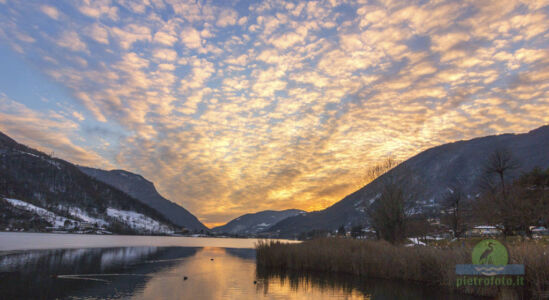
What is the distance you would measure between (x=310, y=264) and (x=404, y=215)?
20.0m

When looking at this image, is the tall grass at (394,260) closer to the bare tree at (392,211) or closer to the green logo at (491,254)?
the green logo at (491,254)

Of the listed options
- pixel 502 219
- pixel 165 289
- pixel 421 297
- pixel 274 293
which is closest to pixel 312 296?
pixel 274 293

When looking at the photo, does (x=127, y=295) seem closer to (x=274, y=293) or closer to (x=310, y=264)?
(x=274, y=293)

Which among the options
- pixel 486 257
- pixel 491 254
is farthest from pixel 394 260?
pixel 491 254

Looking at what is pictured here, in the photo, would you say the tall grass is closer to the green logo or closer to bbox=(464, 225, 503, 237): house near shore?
the green logo

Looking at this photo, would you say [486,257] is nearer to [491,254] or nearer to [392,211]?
[491,254]

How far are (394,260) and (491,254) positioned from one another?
11.0 m

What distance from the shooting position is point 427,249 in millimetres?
32125

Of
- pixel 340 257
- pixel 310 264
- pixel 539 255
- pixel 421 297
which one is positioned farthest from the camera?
pixel 310 264

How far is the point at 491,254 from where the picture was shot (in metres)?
25.0

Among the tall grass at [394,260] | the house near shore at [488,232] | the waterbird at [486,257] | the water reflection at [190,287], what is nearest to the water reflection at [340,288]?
the water reflection at [190,287]

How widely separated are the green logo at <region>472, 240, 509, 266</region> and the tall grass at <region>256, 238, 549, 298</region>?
491 millimetres

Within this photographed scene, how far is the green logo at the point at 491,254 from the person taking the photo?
2392cm

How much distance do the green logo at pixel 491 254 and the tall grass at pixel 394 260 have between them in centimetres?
49
